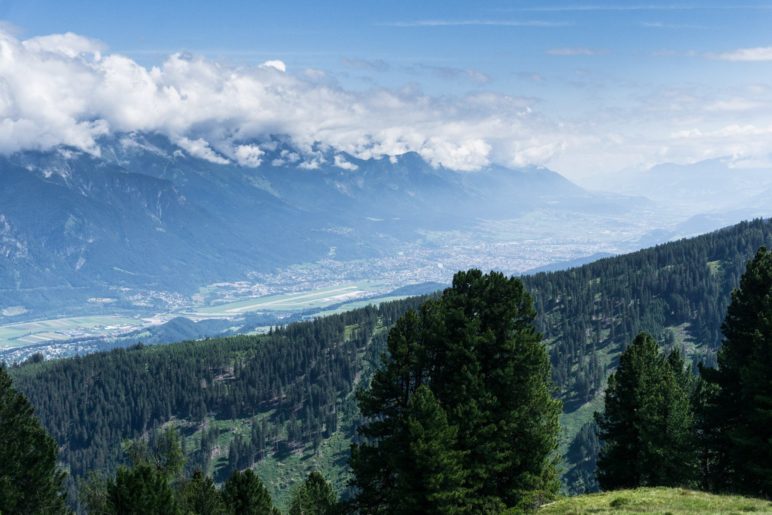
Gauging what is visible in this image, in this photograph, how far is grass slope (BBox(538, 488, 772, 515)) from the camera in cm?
3812

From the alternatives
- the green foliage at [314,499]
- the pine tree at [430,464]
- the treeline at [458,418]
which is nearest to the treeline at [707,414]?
the treeline at [458,418]

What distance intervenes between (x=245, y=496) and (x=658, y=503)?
49476mm

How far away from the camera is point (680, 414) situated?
5500 centimetres

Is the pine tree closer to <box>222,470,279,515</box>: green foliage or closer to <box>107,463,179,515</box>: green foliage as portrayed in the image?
<box>107,463,179,515</box>: green foliage

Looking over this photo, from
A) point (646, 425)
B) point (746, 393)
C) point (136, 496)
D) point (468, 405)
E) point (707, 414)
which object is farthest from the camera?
point (646, 425)

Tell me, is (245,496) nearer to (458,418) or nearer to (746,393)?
(458,418)

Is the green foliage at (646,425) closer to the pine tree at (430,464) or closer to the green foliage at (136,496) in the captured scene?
the pine tree at (430,464)

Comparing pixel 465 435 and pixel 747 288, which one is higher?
pixel 747 288

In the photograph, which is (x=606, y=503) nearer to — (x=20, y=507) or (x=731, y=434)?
(x=731, y=434)

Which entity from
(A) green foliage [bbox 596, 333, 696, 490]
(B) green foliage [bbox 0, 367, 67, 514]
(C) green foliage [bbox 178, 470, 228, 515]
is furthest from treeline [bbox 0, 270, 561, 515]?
(C) green foliage [bbox 178, 470, 228, 515]

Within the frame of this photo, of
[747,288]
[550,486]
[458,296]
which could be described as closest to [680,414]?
[747,288]

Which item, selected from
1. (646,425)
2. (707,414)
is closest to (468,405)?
(646,425)

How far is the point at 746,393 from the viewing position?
Answer: 48.4 meters

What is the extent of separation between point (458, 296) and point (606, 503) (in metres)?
16.1
